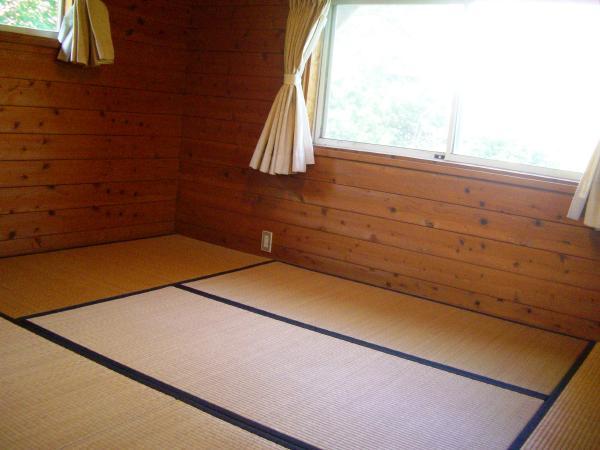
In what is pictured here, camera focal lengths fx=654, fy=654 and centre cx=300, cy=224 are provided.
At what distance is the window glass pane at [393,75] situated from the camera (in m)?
3.85

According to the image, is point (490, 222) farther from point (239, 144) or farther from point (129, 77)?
point (129, 77)

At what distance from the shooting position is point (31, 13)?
384 centimetres

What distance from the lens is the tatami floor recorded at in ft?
7.19

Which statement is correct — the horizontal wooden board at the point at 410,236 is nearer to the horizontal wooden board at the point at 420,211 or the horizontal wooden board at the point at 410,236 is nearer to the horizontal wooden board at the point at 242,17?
the horizontal wooden board at the point at 420,211

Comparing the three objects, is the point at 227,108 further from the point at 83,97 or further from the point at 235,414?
the point at 235,414

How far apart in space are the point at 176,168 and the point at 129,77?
797mm

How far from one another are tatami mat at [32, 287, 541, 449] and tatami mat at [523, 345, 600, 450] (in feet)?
0.26

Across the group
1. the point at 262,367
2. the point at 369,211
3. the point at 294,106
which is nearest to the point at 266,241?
the point at 369,211

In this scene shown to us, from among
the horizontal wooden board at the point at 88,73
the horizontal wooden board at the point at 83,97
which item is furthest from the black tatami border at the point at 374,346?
the horizontal wooden board at the point at 88,73

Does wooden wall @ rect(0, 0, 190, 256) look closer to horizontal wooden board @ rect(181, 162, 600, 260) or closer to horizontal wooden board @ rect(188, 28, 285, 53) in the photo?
horizontal wooden board @ rect(188, 28, 285, 53)

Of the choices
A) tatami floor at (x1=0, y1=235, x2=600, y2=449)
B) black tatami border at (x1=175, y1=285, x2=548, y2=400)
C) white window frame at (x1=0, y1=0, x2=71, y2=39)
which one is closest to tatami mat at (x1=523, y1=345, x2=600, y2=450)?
tatami floor at (x1=0, y1=235, x2=600, y2=449)

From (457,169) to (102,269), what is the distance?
2.16 m

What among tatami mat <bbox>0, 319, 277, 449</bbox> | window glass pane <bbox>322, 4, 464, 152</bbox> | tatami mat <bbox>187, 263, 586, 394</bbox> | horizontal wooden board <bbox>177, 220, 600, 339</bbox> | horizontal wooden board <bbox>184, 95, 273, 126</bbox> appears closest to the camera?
tatami mat <bbox>0, 319, 277, 449</bbox>

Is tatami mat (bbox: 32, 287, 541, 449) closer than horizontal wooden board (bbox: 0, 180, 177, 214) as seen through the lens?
Yes
